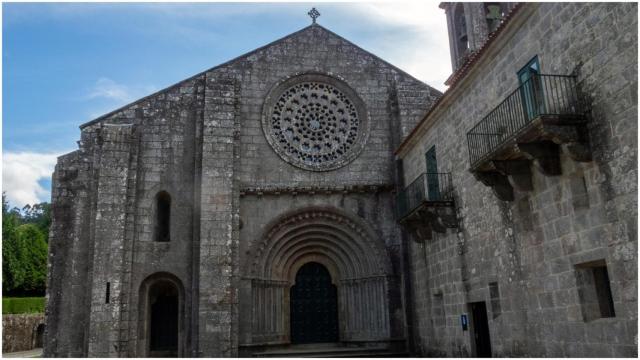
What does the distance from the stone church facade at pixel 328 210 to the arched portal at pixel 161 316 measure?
0.13 ft

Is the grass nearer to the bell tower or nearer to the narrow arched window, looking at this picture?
the narrow arched window

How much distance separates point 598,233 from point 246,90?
1117 cm

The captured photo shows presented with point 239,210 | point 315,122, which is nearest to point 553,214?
point 239,210

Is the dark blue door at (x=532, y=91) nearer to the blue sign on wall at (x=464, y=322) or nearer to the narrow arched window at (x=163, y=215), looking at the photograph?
the blue sign on wall at (x=464, y=322)

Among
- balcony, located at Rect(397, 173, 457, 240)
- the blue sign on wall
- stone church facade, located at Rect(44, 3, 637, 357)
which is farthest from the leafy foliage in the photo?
the blue sign on wall

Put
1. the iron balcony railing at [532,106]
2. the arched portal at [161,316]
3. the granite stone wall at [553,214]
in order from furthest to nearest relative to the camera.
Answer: the arched portal at [161,316] → the iron balcony railing at [532,106] → the granite stone wall at [553,214]

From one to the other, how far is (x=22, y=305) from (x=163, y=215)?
17776mm

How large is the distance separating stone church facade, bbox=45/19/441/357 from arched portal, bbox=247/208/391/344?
40 millimetres

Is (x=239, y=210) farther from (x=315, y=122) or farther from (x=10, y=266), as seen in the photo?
(x=10, y=266)

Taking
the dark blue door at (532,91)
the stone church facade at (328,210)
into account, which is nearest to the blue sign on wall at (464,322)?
the stone church facade at (328,210)

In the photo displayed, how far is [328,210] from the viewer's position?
49.3ft

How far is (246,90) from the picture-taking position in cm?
1569

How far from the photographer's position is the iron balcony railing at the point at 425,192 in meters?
11.9

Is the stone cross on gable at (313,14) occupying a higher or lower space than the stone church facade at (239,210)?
higher
